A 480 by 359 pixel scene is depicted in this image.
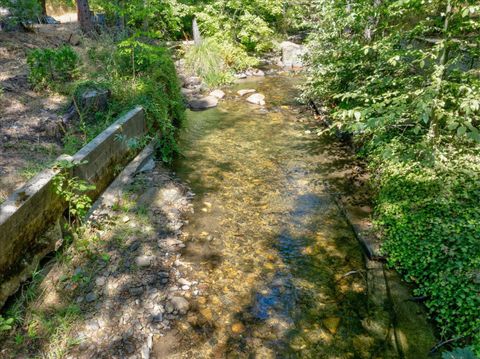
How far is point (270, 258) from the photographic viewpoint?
4.27 m

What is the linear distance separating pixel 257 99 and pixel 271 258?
730 cm

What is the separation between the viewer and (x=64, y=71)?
7012mm

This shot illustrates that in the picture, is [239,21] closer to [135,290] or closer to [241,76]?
[241,76]

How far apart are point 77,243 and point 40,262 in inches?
17.9

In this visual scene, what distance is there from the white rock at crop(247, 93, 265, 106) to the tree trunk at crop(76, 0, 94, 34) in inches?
212

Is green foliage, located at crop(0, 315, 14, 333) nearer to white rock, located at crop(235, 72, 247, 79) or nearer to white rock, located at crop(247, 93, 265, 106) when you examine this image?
white rock, located at crop(247, 93, 265, 106)

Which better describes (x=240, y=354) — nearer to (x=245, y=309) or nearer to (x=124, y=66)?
(x=245, y=309)

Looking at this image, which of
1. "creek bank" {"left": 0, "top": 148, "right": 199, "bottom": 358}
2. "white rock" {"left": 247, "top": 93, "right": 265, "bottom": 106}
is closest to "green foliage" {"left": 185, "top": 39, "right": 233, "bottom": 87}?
"white rock" {"left": 247, "top": 93, "right": 265, "bottom": 106}

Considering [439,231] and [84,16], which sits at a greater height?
[84,16]

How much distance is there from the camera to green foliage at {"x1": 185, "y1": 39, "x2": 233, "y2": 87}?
40.9ft

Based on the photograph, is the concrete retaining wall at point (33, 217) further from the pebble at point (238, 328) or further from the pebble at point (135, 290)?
the pebble at point (238, 328)

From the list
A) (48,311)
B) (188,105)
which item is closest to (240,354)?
(48,311)

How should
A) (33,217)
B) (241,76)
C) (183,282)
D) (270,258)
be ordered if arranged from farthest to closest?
(241,76)
(270,258)
(183,282)
(33,217)

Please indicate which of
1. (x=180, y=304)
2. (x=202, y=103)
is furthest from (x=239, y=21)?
(x=180, y=304)
